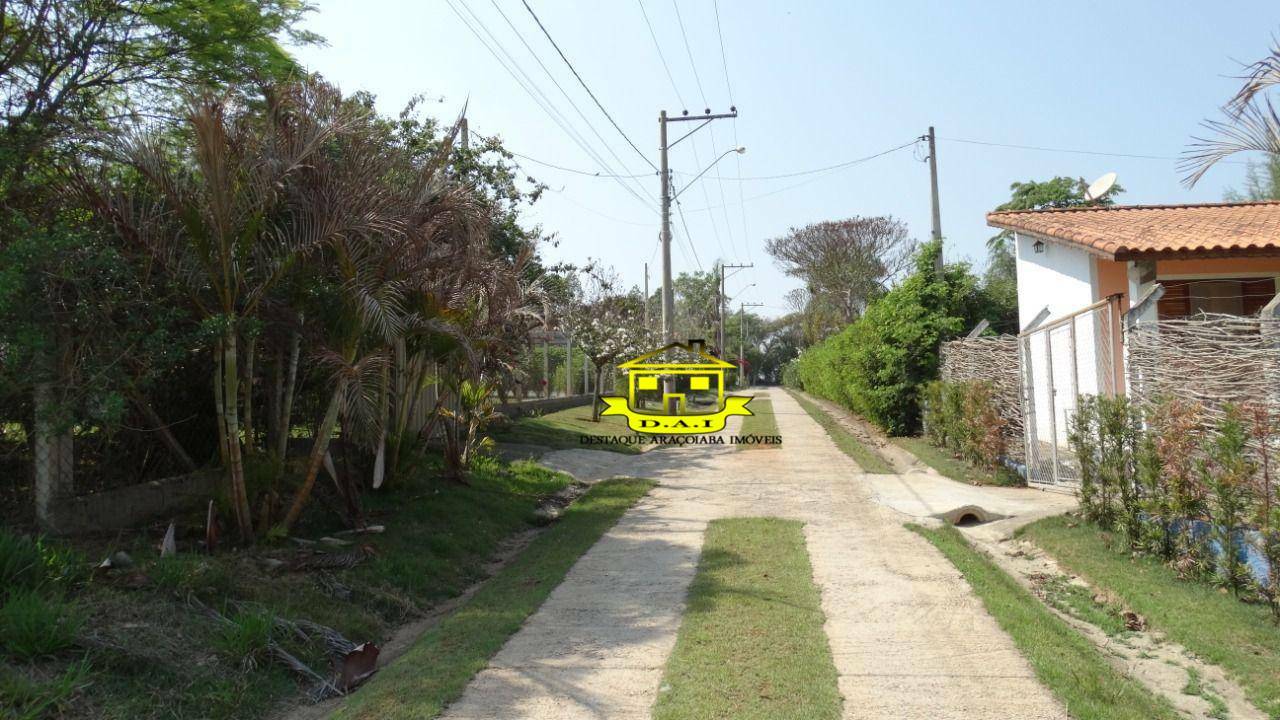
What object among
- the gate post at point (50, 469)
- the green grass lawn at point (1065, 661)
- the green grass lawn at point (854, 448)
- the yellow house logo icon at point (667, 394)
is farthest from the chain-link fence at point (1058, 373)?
the yellow house logo icon at point (667, 394)

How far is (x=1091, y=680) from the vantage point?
470 cm

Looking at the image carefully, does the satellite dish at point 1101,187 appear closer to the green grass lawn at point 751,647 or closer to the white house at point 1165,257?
the white house at point 1165,257

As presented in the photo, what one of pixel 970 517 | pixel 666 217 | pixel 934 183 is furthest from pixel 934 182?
pixel 970 517

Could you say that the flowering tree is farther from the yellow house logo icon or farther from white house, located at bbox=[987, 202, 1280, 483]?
white house, located at bbox=[987, 202, 1280, 483]

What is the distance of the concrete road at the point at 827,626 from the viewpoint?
15.2 ft

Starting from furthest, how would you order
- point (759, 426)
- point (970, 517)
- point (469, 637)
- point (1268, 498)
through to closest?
point (759, 426)
point (970, 517)
point (469, 637)
point (1268, 498)

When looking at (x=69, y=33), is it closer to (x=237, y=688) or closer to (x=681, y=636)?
(x=237, y=688)

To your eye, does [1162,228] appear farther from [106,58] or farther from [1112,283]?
[106,58]

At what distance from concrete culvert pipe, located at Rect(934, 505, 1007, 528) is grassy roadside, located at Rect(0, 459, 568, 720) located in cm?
530

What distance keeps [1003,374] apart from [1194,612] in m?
7.90

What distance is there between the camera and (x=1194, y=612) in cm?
579

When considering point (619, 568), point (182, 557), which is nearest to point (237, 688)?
point (182, 557)

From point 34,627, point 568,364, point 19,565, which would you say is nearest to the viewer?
point 34,627

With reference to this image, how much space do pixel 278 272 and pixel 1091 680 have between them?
616 centimetres
